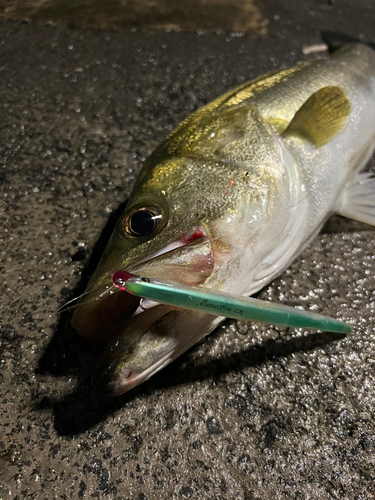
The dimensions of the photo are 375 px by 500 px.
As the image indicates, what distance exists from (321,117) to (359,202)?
0.62 meters

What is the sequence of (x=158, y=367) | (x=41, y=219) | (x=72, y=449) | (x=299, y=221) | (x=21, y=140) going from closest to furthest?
(x=158, y=367) → (x=72, y=449) → (x=299, y=221) → (x=41, y=219) → (x=21, y=140)

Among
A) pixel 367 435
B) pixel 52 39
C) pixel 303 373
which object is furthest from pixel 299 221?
pixel 52 39

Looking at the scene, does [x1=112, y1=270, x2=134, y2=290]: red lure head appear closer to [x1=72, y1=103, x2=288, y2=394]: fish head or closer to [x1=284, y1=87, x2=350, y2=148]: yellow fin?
[x1=72, y1=103, x2=288, y2=394]: fish head

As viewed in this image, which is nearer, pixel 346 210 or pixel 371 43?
pixel 346 210

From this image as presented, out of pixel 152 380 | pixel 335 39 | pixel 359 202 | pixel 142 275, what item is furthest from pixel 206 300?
pixel 335 39

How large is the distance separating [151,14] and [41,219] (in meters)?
3.03

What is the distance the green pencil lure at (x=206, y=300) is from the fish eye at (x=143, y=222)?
17.2 inches

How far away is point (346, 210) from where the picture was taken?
241cm

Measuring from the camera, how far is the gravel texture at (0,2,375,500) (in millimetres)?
1632

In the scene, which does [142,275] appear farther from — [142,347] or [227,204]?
[227,204]

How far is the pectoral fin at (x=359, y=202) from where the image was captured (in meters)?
2.37

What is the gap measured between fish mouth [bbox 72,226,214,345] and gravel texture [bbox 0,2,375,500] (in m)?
0.36

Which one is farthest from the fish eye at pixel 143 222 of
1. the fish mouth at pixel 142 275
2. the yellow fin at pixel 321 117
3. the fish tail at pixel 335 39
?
the fish tail at pixel 335 39

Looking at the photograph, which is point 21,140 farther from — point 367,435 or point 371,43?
point 371,43
